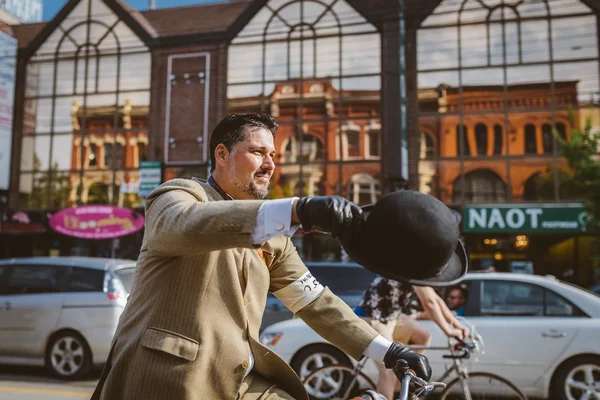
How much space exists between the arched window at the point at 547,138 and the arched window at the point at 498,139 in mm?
1257

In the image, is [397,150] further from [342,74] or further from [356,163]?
[342,74]

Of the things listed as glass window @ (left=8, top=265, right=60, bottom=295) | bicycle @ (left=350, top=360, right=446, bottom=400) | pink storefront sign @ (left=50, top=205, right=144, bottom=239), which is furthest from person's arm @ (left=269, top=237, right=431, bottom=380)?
pink storefront sign @ (left=50, top=205, right=144, bottom=239)

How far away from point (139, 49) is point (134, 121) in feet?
9.19

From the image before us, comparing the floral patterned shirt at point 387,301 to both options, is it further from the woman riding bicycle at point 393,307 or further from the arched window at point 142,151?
the arched window at point 142,151

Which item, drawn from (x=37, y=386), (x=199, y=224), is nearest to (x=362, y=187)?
(x=37, y=386)

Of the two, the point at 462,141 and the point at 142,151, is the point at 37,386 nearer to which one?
the point at 462,141

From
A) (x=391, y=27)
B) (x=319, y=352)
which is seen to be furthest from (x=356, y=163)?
(x=319, y=352)

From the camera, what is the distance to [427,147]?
19547 mm

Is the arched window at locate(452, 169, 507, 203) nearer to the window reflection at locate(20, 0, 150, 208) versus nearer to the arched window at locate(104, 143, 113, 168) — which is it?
the window reflection at locate(20, 0, 150, 208)

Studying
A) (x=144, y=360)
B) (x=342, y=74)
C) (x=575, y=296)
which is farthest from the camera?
(x=342, y=74)

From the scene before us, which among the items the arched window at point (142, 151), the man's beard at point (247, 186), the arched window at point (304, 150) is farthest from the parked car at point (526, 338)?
the arched window at point (142, 151)

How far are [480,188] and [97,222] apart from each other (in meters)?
13.3

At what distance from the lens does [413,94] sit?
65.1ft

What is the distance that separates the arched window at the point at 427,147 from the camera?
1945 cm
